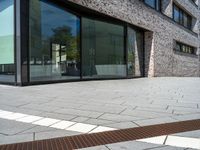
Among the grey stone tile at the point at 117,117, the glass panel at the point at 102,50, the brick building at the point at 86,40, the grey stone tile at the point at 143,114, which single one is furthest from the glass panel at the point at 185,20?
the grey stone tile at the point at 117,117

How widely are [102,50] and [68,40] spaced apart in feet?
10.5

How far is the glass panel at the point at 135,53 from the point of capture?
1861cm

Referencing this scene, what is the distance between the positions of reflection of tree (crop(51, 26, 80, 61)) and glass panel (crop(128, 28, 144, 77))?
18.3 feet

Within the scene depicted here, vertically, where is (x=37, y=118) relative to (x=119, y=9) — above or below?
below

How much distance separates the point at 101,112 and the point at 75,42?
28.6ft

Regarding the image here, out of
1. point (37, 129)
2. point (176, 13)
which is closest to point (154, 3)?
point (176, 13)

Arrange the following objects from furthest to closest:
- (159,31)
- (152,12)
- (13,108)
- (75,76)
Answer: (159,31) → (152,12) → (75,76) → (13,108)

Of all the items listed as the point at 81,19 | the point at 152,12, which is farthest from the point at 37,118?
the point at 152,12

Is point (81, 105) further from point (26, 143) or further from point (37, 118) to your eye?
point (26, 143)

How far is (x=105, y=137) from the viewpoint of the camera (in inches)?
156

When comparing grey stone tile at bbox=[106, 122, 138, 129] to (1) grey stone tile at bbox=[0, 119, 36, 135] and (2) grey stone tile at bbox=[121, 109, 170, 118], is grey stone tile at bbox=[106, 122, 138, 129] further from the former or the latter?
(1) grey stone tile at bbox=[0, 119, 36, 135]

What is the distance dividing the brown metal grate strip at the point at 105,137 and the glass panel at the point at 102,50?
10.1m

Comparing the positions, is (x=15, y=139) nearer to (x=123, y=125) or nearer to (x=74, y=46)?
(x=123, y=125)

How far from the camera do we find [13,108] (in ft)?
19.9
